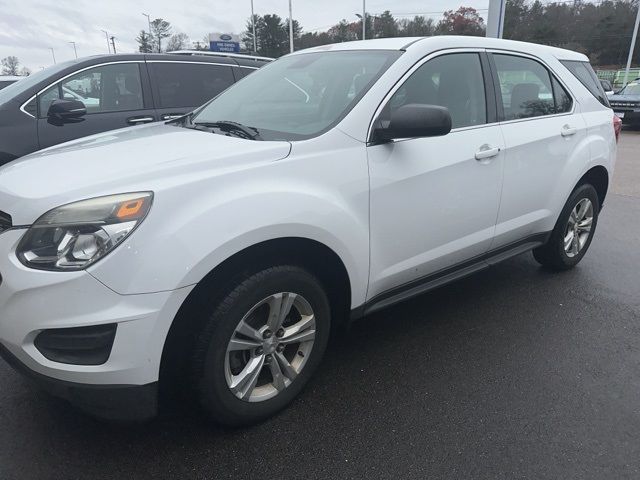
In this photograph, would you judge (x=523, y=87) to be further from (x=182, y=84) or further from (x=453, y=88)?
(x=182, y=84)

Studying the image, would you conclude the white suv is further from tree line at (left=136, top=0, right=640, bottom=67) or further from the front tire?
tree line at (left=136, top=0, right=640, bottom=67)

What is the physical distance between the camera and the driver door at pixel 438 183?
2.51 m

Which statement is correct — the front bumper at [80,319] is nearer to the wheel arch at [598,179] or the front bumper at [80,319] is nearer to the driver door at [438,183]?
the driver door at [438,183]

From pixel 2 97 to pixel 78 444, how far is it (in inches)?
156

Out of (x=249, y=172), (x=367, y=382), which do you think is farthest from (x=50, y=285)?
(x=367, y=382)

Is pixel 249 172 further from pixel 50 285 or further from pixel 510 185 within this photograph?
pixel 510 185

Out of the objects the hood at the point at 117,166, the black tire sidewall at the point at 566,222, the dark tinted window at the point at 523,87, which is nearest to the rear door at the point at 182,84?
the hood at the point at 117,166

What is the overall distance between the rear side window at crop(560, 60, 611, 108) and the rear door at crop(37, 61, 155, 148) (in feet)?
12.9

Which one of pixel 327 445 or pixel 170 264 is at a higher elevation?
pixel 170 264

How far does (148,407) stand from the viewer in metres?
1.93

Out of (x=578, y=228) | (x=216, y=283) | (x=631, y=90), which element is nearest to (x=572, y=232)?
(x=578, y=228)

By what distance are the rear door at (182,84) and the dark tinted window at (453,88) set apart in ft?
10.3

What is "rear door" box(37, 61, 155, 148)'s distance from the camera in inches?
183

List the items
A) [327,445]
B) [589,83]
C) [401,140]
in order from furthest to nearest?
[589,83] → [401,140] → [327,445]
